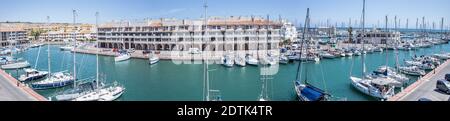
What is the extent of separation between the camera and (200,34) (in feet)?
50.8

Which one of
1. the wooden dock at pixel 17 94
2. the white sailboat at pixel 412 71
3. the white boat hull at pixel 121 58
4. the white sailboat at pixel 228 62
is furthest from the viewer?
the white boat hull at pixel 121 58

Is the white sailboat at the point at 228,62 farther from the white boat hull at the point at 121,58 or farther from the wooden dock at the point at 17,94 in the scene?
the wooden dock at the point at 17,94

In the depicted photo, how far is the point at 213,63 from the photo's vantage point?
12578 mm

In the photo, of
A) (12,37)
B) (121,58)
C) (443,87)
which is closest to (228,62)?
(121,58)

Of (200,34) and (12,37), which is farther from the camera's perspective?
(12,37)

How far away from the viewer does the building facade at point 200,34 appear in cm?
1537

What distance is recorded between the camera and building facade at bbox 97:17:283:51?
1537cm

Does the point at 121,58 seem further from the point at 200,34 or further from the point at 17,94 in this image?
the point at 17,94

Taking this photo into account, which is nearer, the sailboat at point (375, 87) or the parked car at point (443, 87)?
the parked car at point (443, 87)

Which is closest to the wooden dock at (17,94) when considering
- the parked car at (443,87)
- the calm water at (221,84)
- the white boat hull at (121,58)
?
the calm water at (221,84)

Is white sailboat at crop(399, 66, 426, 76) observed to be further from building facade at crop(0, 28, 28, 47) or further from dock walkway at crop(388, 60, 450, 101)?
building facade at crop(0, 28, 28, 47)

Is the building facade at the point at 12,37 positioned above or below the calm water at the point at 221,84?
above

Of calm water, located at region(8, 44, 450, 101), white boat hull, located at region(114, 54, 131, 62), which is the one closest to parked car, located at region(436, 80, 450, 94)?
calm water, located at region(8, 44, 450, 101)
